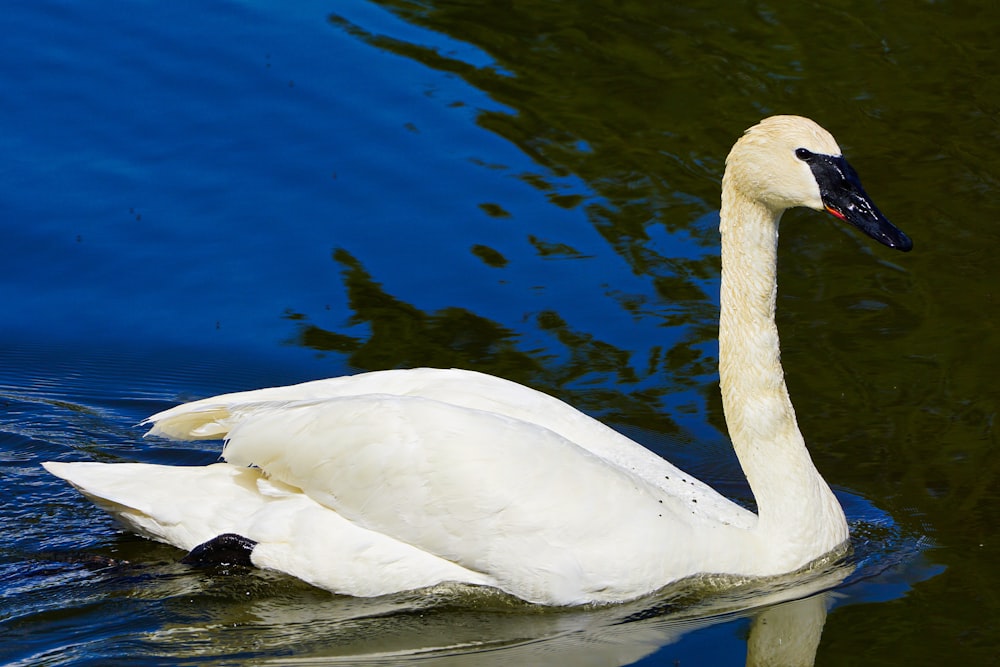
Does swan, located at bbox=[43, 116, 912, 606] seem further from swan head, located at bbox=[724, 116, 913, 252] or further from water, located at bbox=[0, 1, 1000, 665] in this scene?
water, located at bbox=[0, 1, 1000, 665]

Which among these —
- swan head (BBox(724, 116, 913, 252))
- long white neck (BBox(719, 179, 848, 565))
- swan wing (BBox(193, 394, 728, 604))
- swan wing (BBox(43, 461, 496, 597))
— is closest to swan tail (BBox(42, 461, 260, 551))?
swan wing (BBox(43, 461, 496, 597))

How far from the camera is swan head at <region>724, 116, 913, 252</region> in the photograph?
5.95 m

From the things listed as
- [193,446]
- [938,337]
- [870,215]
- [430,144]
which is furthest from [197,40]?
[870,215]

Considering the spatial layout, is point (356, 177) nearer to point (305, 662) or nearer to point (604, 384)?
point (604, 384)

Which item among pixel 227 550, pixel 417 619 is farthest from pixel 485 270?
pixel 417 619

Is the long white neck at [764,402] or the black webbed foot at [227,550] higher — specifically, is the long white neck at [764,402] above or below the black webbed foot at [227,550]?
above

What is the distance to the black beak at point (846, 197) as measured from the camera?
5.95 m

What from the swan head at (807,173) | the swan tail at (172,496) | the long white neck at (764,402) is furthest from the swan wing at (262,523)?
the swan head at (807,173)

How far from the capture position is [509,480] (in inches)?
228

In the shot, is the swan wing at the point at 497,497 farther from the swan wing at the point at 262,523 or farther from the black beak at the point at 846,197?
the black beak at the point at 846,197

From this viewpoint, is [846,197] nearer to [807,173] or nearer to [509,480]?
[807,173]

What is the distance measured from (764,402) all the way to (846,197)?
0.92 metres

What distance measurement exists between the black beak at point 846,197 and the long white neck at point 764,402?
0.27 meters

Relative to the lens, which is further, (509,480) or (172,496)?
(172,496)
